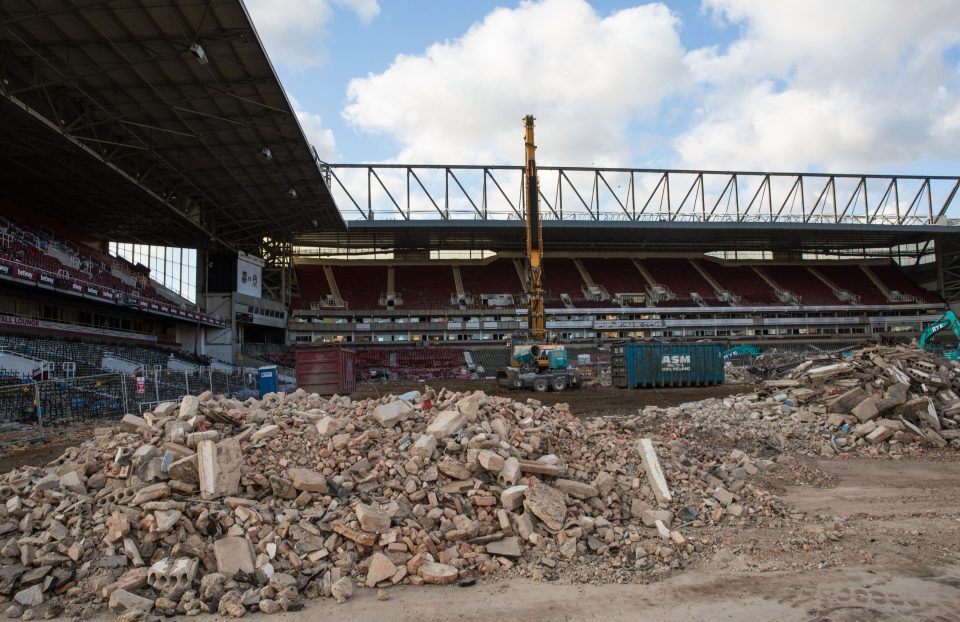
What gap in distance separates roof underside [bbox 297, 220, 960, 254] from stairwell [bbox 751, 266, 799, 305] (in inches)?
133

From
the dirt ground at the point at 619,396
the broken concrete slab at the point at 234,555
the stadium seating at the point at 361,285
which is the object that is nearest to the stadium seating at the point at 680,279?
the stadium seating at the point at 361,285

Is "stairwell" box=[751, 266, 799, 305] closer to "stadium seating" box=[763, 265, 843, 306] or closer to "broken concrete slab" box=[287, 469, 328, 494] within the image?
"stadium seating" box=[763, 265, 843, 306]

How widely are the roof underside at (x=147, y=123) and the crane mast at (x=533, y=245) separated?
11.9m

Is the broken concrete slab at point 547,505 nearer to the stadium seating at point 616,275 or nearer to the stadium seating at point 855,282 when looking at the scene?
the stadium seating at point 616,275

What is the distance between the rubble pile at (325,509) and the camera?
20.2 ft

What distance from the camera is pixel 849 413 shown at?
14414mm

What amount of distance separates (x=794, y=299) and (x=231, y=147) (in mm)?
53654

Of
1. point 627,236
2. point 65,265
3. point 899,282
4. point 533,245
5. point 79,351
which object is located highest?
point 627,236

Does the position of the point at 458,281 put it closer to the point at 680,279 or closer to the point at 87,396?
the point at 680,279

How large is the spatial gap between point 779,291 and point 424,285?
120 feet

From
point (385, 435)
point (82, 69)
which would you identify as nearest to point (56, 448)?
point (385, 435)

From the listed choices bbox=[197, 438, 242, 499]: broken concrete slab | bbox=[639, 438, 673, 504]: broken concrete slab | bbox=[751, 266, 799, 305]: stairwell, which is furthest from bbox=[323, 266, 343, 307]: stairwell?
bbox=[639, 438, 673, 504]: broken concrete slab

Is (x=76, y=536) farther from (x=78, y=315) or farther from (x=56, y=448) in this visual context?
(x=78, y=315)

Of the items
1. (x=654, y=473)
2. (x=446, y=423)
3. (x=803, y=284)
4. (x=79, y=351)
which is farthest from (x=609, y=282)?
(x=446, y=423)
